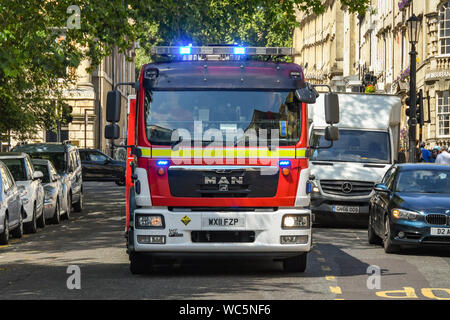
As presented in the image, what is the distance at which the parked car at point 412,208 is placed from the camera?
16844mm

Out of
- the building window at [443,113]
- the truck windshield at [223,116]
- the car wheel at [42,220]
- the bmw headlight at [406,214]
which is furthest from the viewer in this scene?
the building window at [443,113]

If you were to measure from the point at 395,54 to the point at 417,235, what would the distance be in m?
41.6

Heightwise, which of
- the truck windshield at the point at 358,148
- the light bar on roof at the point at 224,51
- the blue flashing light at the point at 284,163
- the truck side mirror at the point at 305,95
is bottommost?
the blue flashing light at the point at 284,163

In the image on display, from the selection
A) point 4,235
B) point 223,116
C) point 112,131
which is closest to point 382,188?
point 223,116

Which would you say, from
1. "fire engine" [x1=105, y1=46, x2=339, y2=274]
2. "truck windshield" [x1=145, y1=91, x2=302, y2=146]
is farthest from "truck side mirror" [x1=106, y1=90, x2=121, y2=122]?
"truck windshield" [x1=145, y1=91, x2=302, y2=146]

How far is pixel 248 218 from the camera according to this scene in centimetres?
1326

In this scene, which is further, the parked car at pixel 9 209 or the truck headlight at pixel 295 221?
the parked car at pixel 9 209

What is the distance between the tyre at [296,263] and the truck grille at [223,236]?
929 mm

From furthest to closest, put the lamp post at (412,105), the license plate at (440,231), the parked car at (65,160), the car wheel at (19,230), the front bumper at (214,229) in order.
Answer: the lamp post at (412,105), the parked car at (65,160), the car wheel at (19,230), the license plate at (440,231), the front bumper at (214,229)

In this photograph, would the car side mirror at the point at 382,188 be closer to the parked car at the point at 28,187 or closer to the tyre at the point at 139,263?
the tyre at the point at 139,263

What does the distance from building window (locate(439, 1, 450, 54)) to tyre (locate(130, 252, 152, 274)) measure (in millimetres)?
35967

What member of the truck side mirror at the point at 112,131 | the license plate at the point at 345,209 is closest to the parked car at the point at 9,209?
the truck side mirror at the point at 112,131

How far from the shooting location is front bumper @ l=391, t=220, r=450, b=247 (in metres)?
16.8
